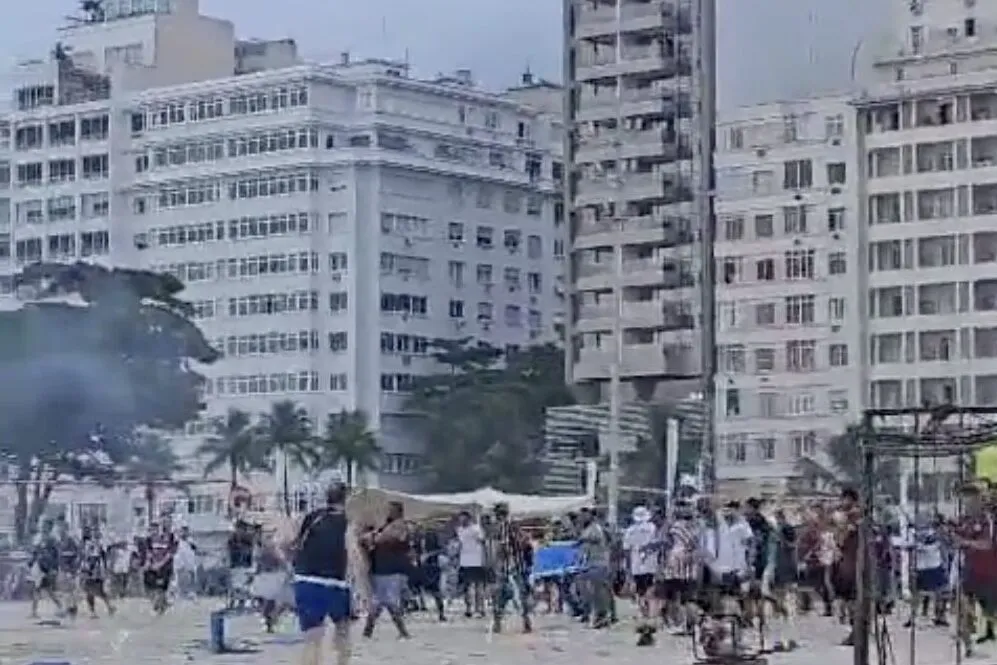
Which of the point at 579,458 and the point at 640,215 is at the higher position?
the point at 640,215

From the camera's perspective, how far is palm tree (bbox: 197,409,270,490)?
92.2 meters

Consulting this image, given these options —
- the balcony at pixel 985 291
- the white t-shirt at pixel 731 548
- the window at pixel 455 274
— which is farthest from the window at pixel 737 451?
the white t-shirt at pixel 731 548

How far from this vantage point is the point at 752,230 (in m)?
87.6

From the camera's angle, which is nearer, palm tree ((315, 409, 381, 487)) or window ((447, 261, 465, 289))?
palm tree ((315, 409, 381, 487))

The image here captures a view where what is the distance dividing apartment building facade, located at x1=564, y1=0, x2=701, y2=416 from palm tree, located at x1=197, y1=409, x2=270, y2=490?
39.2ft

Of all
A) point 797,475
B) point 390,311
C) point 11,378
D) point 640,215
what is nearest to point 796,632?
point 11,378

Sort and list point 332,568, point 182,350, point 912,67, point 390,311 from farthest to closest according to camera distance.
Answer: point 390,311 < point 912,67 < point 182,350 < point 332,568

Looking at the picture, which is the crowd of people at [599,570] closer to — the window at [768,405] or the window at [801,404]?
the window at [801,404]

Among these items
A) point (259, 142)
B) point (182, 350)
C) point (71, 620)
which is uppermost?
point (259, 142)

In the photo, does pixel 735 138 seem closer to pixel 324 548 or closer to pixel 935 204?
pixel 935 204

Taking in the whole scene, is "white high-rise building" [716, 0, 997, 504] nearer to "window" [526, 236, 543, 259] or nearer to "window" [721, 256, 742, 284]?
"window" [721, 256, 742, 284]

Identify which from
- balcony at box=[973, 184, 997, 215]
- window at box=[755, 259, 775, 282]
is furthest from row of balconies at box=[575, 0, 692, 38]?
balcony at box=[973, 184, 997, 215]

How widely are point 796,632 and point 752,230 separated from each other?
61.2m

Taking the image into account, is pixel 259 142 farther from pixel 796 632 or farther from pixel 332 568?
pixel 332 568
